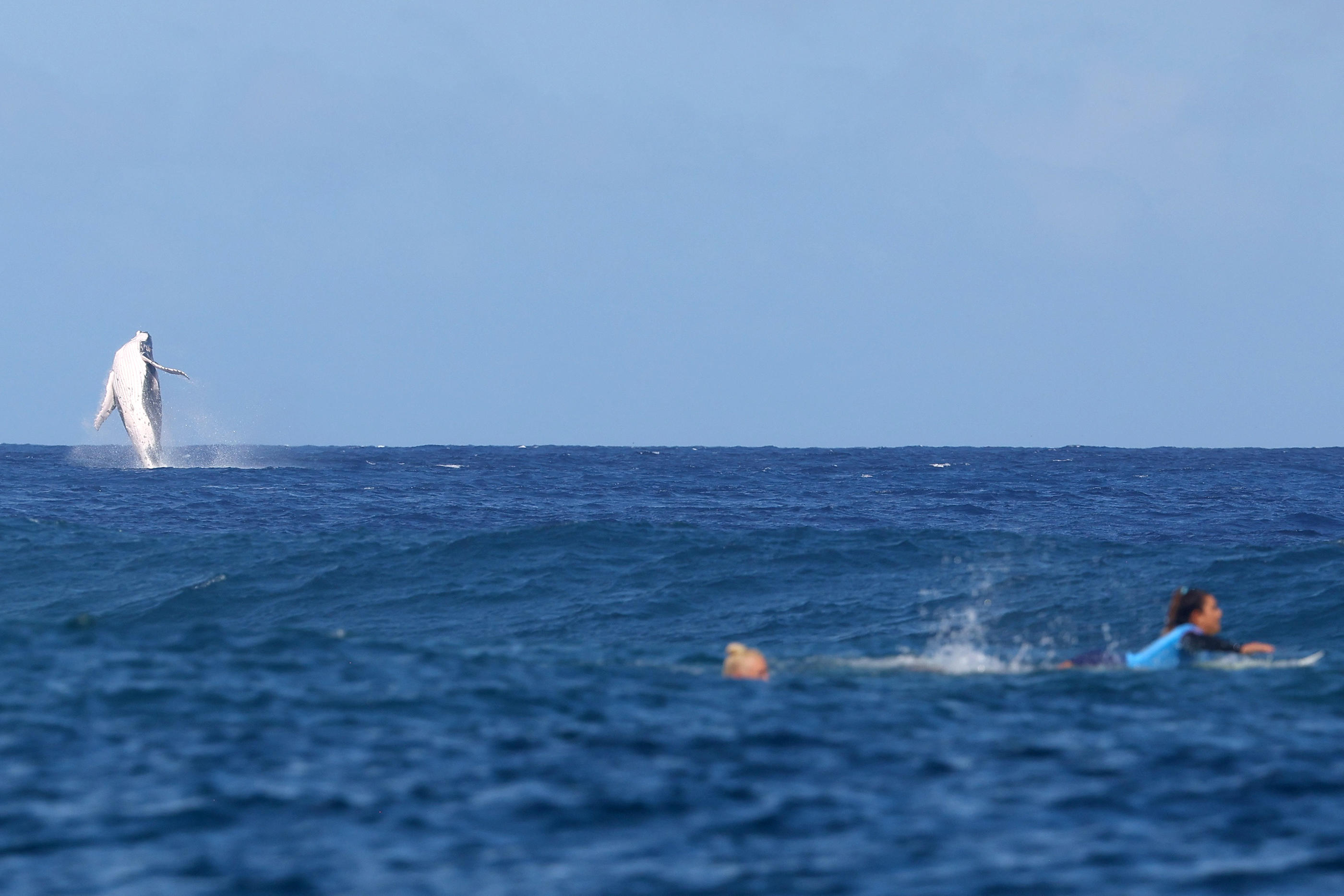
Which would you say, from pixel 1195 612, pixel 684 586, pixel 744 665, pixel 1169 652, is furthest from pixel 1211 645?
pixel 684 586

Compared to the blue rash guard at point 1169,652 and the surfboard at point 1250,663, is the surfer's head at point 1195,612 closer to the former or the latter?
the blue rash guard at point 1169,652

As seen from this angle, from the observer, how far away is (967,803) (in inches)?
324

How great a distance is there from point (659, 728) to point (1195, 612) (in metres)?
6.66

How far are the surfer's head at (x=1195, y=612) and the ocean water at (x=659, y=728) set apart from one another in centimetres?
96

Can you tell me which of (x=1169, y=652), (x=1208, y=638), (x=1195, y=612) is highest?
(x=1195, y=612)

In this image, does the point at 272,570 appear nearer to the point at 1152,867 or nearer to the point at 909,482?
the point at 1152,867

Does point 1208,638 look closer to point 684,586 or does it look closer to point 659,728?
point 659,728

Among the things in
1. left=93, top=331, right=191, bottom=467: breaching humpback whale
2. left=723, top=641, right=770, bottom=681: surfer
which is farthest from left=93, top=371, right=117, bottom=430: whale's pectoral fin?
left=723, top=641, right=770, bottom=681: surfer

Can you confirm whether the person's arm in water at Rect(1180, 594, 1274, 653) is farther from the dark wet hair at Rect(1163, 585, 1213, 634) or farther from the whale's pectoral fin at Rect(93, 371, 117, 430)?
the whale's pectoral fin at Rect(93, 371, 117, 430)

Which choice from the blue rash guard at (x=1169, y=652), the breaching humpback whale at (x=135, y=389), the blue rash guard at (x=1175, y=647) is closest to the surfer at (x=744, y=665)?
the blue rash guard at (x=1169, y=652)

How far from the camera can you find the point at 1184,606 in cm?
1398

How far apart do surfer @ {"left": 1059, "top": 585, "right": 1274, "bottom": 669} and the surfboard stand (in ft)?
0.34

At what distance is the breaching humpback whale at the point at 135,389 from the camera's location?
4525cm

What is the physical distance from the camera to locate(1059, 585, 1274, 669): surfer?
1331 centimetres
